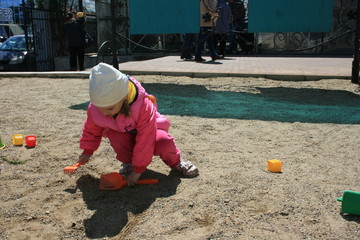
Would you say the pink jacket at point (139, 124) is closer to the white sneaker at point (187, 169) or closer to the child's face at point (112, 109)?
the child's face at point (112, 109)

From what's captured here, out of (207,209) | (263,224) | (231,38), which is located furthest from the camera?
(231,38)

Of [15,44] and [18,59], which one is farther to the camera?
[15,44]

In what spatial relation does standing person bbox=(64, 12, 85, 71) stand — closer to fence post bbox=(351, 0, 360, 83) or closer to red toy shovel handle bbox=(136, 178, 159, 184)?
fence post bbox=(351, 0, 360, 83)

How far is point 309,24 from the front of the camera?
6941 millimetres

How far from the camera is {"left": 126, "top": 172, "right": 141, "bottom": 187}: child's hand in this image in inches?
99.0

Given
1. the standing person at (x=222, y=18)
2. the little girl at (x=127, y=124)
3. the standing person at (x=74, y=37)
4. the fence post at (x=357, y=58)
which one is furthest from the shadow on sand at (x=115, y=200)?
the standing person at (x=74, y=37)

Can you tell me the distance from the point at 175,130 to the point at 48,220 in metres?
2.02

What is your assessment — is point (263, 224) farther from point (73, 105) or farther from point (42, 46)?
point (42, 46)

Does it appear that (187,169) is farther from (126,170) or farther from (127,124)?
(127,124)

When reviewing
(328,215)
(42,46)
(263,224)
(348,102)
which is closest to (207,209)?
(263,224)

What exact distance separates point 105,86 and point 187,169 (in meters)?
0.97

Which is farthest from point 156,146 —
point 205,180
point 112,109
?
point 112,109

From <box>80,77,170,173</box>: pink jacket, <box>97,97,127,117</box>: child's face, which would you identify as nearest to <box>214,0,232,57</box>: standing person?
<box>80,77,170,173</box>: pink jacket

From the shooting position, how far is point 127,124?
2.42m
